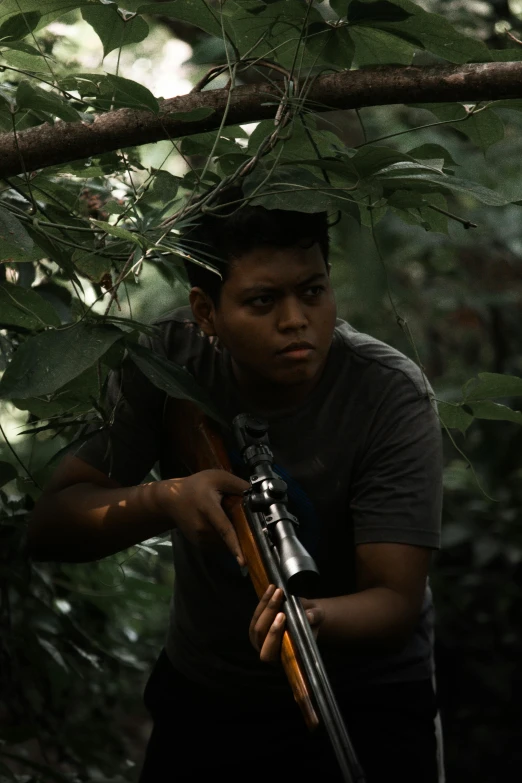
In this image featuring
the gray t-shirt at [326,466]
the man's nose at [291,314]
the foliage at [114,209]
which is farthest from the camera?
the gray t-shirt at [326,466]

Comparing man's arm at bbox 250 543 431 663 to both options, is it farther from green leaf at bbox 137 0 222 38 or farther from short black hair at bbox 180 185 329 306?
green leaf at bbox 137 0 222 38

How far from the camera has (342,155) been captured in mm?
1672

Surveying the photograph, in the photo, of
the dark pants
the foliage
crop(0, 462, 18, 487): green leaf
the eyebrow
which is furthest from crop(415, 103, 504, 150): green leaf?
the dark pants

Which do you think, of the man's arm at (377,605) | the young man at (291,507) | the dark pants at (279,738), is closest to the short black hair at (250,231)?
the young man at (291,507)

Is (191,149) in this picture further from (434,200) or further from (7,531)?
(7,531)

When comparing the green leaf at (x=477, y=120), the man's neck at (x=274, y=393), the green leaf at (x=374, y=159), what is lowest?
the man's neck at (x=274, y=393)

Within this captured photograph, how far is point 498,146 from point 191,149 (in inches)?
118

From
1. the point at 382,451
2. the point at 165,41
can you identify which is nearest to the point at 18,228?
the point at 382,451

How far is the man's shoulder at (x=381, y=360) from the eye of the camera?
6.19ft

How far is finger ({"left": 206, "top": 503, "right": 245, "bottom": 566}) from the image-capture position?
160 cm

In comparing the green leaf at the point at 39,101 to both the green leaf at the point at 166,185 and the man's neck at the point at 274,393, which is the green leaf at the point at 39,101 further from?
the man's neck at the point at 274,393

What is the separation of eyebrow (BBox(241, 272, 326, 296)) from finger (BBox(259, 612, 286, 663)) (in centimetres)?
54

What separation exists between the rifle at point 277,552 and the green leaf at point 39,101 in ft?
1.96

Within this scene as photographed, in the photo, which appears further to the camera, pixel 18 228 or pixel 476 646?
pixel 476 646
